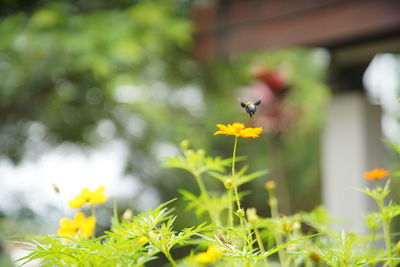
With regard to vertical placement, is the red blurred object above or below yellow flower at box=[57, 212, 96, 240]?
below

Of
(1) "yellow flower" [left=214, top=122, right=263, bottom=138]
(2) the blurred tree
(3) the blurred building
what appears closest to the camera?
(1) "yellow flower" [left=214, top=122, right=263, bottom=138]

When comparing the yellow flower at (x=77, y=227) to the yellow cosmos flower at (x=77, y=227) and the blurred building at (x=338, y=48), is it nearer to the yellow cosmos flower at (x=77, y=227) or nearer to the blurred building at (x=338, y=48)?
the yellow cosmos flower at (x=77, y=227)

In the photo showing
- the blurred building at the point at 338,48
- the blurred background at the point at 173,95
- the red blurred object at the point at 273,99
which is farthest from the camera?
the red blurred object at the point at 273,99

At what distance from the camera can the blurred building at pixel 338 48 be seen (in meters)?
1.82

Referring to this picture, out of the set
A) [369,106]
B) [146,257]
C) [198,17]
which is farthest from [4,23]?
[146,257]

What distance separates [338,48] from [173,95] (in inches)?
107

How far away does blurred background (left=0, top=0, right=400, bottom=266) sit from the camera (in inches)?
79.0

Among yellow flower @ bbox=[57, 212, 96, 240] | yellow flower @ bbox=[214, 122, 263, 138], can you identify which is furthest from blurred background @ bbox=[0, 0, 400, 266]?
yellow flower @ bbox=[214, 122, 263, 138]

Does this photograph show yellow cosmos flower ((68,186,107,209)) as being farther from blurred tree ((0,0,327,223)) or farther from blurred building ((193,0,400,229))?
blurred tree ((0,0,327,223))

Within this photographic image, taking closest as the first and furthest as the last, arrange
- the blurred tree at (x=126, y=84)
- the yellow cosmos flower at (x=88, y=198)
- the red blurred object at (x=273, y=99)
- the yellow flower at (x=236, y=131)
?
the yellow flower at (x=236, y=131) → the yellow cosmos flower at (x=88, y=198) → the blurred tree at (x=126, y=84) → the red blurred object at (x=273, y=99)

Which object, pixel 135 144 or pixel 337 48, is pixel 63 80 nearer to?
pixel 135 144

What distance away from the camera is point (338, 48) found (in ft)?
6.59

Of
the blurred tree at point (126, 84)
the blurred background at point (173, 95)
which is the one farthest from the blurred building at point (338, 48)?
the blurred tree at point (126, 84)

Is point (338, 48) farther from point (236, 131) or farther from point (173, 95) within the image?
point (173, 95)
